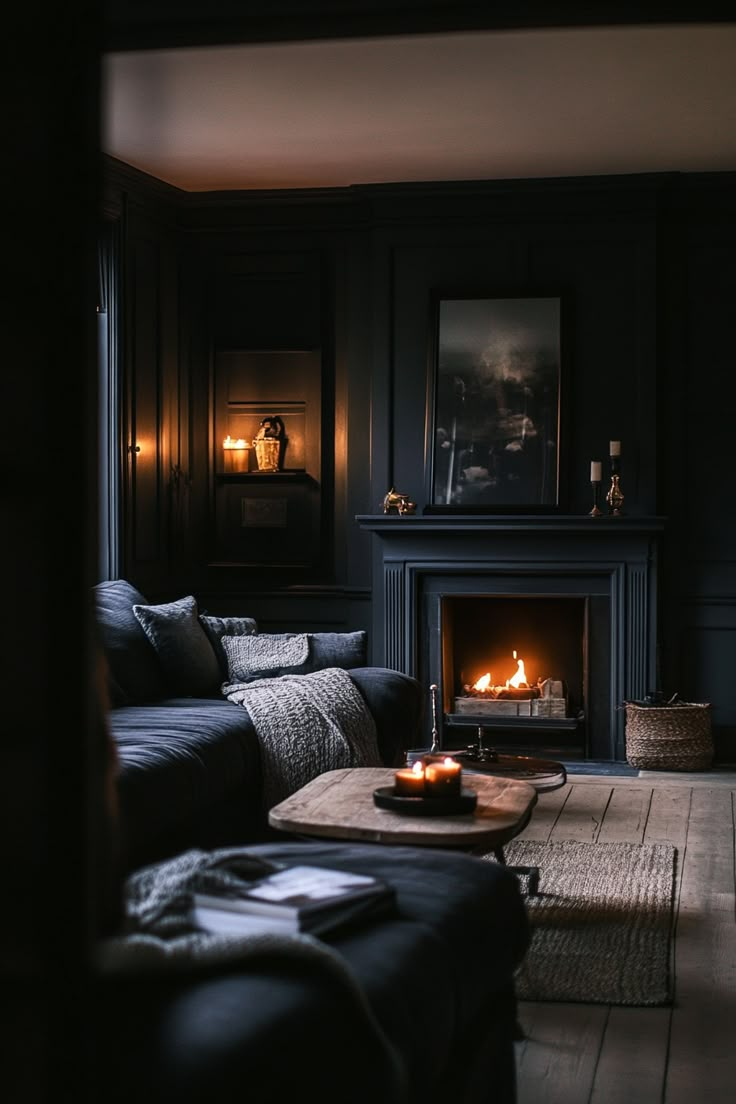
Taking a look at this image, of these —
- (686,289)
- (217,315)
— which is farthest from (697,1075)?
(217,315)

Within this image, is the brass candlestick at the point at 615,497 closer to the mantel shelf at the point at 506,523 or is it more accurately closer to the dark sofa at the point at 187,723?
the mantel shelf at the point at 506,523

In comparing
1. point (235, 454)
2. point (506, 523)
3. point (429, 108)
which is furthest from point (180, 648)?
point (429, 108)

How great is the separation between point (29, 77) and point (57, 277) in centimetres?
16

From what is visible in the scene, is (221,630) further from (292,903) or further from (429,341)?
(292,903)

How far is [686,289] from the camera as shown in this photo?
6.64 metres

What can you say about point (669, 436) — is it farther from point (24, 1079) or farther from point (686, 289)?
point (24, 1079)

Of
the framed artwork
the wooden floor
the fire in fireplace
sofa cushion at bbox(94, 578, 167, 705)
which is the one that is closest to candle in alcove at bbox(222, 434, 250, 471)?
the framed artwork

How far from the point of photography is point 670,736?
246 inches

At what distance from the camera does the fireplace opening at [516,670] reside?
661 cm

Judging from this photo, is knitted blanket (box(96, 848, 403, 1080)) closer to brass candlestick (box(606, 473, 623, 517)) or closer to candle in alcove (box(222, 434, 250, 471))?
brass candlestick (box(606, 473, 623, 517))

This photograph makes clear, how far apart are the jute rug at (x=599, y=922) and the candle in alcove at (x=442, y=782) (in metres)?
0.49

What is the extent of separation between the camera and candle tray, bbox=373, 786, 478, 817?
10.6 ft

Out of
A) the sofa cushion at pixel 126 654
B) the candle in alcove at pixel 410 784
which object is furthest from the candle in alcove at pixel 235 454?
the candle in alcove at pixel 410 784

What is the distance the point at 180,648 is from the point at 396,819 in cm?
203
